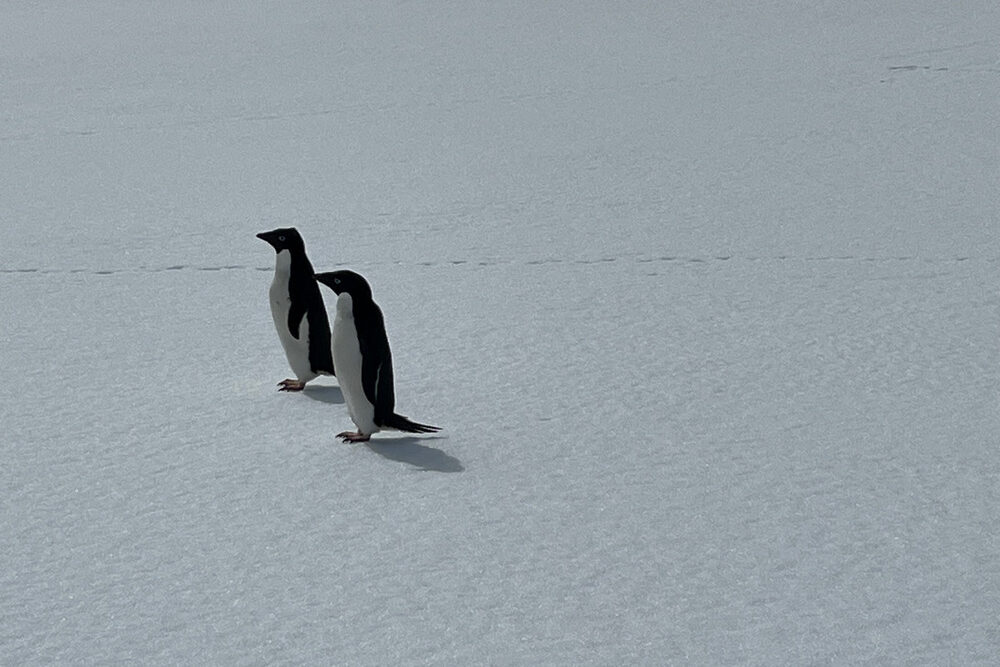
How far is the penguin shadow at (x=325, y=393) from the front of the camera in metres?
2.79

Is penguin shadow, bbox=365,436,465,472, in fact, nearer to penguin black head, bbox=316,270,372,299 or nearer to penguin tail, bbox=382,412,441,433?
penguin tail, bbox=382,412,441,433

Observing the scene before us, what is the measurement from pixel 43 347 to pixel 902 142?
3460 mm

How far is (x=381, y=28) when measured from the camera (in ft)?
30.6

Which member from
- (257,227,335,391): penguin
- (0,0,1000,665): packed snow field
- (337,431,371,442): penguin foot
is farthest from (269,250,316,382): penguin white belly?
(337,431,371,442): penguin foot

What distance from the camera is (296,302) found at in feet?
8.83

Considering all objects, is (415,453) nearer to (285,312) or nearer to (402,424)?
(402,424)

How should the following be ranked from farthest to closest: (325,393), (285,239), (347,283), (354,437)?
(325,393)
(285,239)
(354,437)
(347,283)

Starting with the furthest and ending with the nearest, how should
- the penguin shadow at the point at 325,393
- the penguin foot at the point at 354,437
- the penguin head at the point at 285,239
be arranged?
the penguin shadow at the point at 325,393 < the penguin head at the point at 285,239 < the penguin foot at the point at 354,437

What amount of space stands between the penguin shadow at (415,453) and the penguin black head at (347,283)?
0.28m

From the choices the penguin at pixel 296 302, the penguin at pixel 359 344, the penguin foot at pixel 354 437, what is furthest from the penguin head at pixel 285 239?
the penguin foot at pixel 354 437

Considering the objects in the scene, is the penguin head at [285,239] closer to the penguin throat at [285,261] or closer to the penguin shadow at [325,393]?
the penguin throat at [285,261]

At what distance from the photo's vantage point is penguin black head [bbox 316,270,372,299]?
237cm

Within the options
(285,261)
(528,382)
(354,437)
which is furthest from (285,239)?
(528,382)

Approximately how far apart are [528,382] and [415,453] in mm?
469
